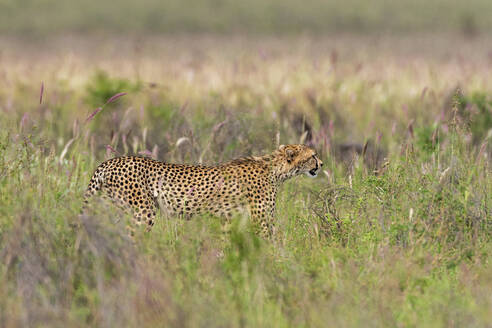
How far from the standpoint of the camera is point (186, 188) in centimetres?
505

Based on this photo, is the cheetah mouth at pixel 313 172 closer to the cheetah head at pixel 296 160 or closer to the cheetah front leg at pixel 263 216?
the cheetah head at pixel 296 160

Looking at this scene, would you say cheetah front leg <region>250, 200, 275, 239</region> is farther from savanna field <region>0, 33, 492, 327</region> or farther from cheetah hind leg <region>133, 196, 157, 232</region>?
cheetah hind leg <region>133, 196, 157, 232</region>

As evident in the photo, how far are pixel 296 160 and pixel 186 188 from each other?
33.3 inches

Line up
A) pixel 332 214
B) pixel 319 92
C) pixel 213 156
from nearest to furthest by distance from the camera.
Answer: pixel 332 214 < pixel 213 156 < pixel 319 92

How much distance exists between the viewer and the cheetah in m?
4.95

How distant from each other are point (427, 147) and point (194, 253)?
2.81 m

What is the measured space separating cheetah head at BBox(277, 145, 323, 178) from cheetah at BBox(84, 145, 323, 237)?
3.8 inches

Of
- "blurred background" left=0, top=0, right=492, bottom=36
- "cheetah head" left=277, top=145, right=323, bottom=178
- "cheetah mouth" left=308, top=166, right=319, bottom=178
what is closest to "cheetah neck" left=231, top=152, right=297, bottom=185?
"cheetah head" left=277, top=145, right=323, bottom=178

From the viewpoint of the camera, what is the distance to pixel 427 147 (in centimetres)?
616

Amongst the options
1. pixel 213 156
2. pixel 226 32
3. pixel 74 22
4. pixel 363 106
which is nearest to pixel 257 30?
pixel 226 32

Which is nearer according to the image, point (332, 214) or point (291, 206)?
point (332, 214)

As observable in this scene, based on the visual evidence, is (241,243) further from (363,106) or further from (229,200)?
(363,106)

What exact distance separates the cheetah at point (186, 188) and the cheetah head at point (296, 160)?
0.10 metres

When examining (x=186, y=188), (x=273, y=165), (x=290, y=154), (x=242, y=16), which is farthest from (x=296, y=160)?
(x=242, y=16)
